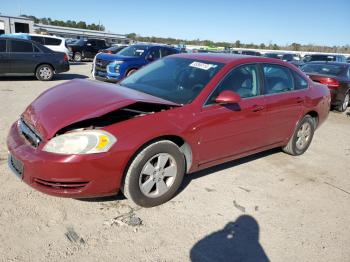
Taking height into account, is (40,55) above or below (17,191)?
above

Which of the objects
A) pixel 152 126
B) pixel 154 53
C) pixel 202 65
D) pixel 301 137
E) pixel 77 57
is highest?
pixel 154 53

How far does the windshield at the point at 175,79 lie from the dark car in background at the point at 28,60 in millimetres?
8503

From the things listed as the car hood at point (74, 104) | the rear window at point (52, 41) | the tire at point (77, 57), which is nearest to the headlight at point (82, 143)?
the car hood at point (74, 104)

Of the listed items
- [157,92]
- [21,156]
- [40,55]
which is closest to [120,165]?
[21,156]

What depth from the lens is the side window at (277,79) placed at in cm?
469

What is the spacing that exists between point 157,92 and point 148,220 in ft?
5.15

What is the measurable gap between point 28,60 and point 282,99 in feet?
33.1

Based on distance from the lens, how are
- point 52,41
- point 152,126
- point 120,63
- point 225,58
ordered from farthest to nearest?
point 52,41, point 120,63, point 225,58, point 152,126

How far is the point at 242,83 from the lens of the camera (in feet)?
14.2

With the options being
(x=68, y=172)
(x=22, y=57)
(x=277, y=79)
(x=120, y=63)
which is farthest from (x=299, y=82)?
(x=22, y=57)

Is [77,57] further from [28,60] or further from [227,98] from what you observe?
[227,98]

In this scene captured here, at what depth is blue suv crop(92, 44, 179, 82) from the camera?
11.5 meters

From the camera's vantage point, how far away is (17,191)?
12.0 feet

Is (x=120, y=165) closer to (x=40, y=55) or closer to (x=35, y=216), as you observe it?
(x=35, y=216)
